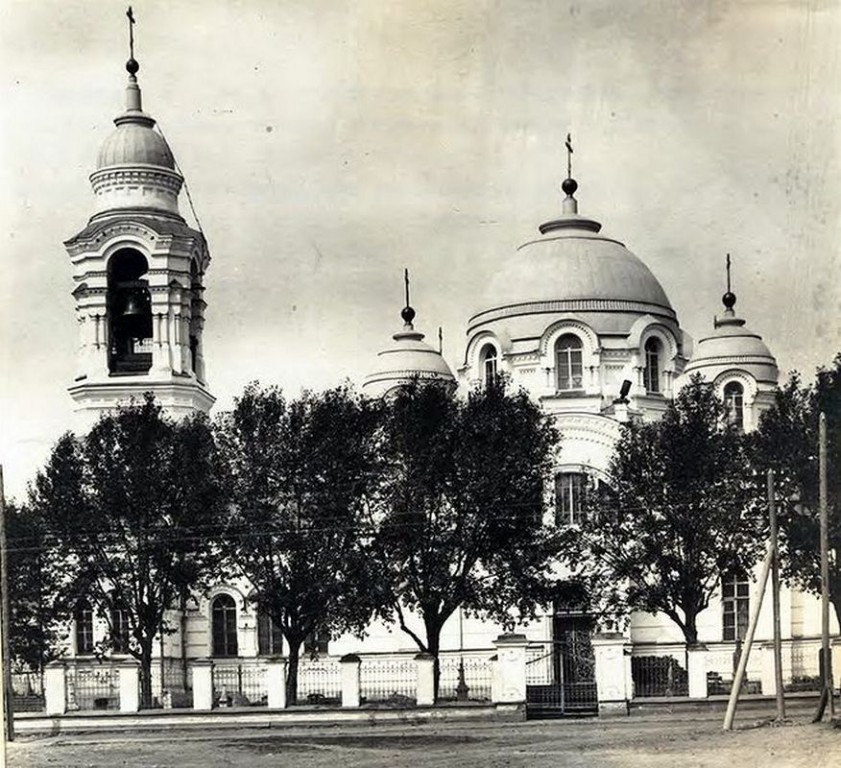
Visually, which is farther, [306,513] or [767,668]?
[306,513]

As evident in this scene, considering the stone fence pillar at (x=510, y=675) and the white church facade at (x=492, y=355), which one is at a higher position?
the white church facade at (x=492, y=355)

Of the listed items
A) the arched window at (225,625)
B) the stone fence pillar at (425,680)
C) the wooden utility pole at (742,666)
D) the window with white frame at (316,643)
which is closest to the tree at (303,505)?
the window with white frame at (316,643)

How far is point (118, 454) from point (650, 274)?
1755 centimetres

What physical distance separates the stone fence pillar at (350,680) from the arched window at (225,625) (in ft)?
41.7

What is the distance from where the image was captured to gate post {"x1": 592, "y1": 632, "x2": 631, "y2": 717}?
26.6 metres

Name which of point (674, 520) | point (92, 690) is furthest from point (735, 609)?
point (92, 690)

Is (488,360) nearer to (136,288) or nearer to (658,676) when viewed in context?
(136,288)

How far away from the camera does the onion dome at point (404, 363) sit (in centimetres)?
4425

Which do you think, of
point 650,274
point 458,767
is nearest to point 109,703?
point 458,767

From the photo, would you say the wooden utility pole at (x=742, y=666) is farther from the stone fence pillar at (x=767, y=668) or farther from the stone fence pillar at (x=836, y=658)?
the stone fence pillar at (x=767, y=668)

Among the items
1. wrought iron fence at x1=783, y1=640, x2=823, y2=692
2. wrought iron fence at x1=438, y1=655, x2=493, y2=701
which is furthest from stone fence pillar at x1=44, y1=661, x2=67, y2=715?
wrought iron fence at x1=783, y1=640, x2=823, y2=692

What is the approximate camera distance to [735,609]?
37844 millimetres

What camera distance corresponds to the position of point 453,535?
3170 centimetres

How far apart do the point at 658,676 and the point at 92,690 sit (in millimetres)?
11997
